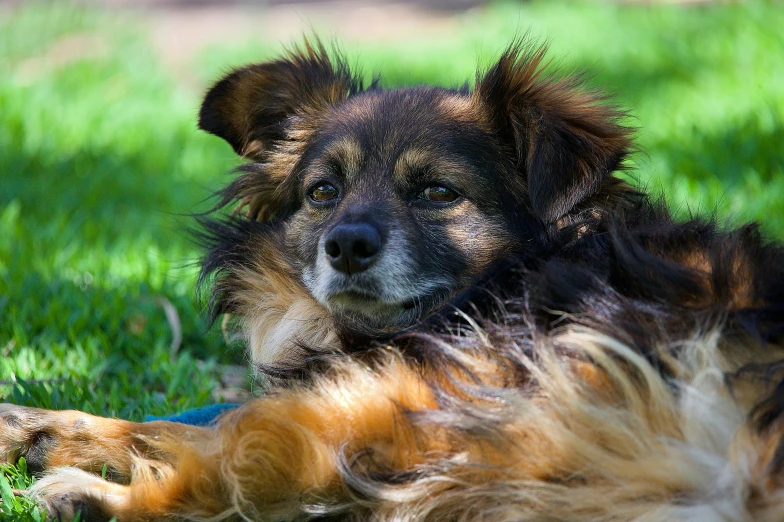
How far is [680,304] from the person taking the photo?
2504 mm

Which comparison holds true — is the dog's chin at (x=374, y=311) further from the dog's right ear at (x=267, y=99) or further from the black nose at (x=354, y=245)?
the dog's right ear at (x=267, y=99)

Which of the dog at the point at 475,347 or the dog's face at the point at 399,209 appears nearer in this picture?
the dog at the point at 475,347

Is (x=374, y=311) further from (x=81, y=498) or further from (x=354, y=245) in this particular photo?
(x=81, y=498)

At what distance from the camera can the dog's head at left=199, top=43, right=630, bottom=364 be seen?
3.14m

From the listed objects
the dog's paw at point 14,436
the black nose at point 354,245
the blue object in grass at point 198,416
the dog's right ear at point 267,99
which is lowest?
the blue object in grass at point 198,416

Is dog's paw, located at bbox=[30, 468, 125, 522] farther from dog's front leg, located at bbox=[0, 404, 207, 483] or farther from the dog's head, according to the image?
the dog's head

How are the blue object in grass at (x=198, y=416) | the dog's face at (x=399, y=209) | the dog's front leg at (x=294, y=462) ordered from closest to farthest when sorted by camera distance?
the dog's front leg at (x=294, y=462) → the blue object in grass at (x=198, y=416) → the dog's face at (x=399, y=209)

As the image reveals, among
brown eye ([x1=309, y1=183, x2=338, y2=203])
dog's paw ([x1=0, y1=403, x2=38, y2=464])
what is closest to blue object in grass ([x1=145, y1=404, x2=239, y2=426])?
dog's paw ([x1=0, y1=403, x2=38, y2=464])

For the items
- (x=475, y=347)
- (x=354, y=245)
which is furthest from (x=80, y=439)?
(x=475, y=347)

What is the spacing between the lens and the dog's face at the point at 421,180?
3.13 metres

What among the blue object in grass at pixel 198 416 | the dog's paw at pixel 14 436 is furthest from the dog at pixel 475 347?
the blue object in grass at pixel 198 416

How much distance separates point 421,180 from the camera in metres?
3.36

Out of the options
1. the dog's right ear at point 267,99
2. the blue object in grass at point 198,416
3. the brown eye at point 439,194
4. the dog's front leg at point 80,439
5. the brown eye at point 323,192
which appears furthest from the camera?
the dog's right ear at point 267,99

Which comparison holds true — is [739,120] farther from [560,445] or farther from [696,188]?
[560,445]
